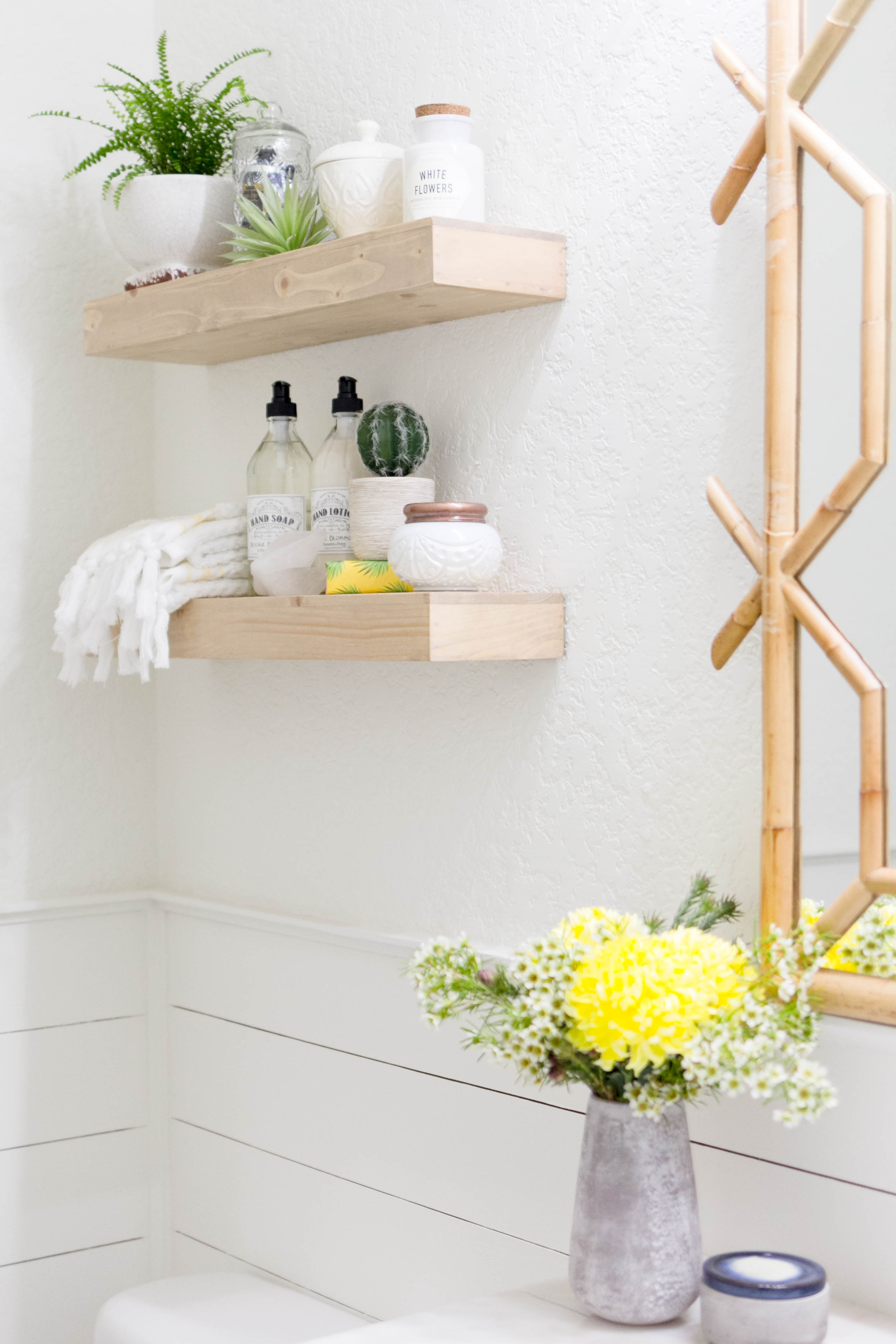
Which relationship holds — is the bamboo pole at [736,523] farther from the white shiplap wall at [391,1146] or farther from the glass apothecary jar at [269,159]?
the glass apothecary jar at [269,159]

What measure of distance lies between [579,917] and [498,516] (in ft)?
1.47

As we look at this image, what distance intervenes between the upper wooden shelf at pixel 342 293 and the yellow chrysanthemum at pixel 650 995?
580 mm

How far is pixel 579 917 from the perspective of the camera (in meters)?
1.12

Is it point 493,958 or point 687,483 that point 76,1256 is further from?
A: point 687,483

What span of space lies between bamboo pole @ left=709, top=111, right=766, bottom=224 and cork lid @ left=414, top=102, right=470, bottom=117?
26 centimetres

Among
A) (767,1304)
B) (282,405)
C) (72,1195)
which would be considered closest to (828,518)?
(767,1304)

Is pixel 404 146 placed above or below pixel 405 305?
above

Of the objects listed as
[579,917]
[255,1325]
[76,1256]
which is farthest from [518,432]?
[76,1256]

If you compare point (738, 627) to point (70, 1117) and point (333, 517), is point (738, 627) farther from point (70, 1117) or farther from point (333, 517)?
point (70, 1117)

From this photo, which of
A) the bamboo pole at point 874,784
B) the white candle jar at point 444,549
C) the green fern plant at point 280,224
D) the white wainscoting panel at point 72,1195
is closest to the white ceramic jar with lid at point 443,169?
the green fern plant at point 280,224

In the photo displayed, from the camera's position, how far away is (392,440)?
1.37m

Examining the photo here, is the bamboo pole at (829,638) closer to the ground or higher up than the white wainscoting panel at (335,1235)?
higher up

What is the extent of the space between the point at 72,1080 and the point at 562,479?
101 centimetres

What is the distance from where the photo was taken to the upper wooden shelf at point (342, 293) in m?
1.25
